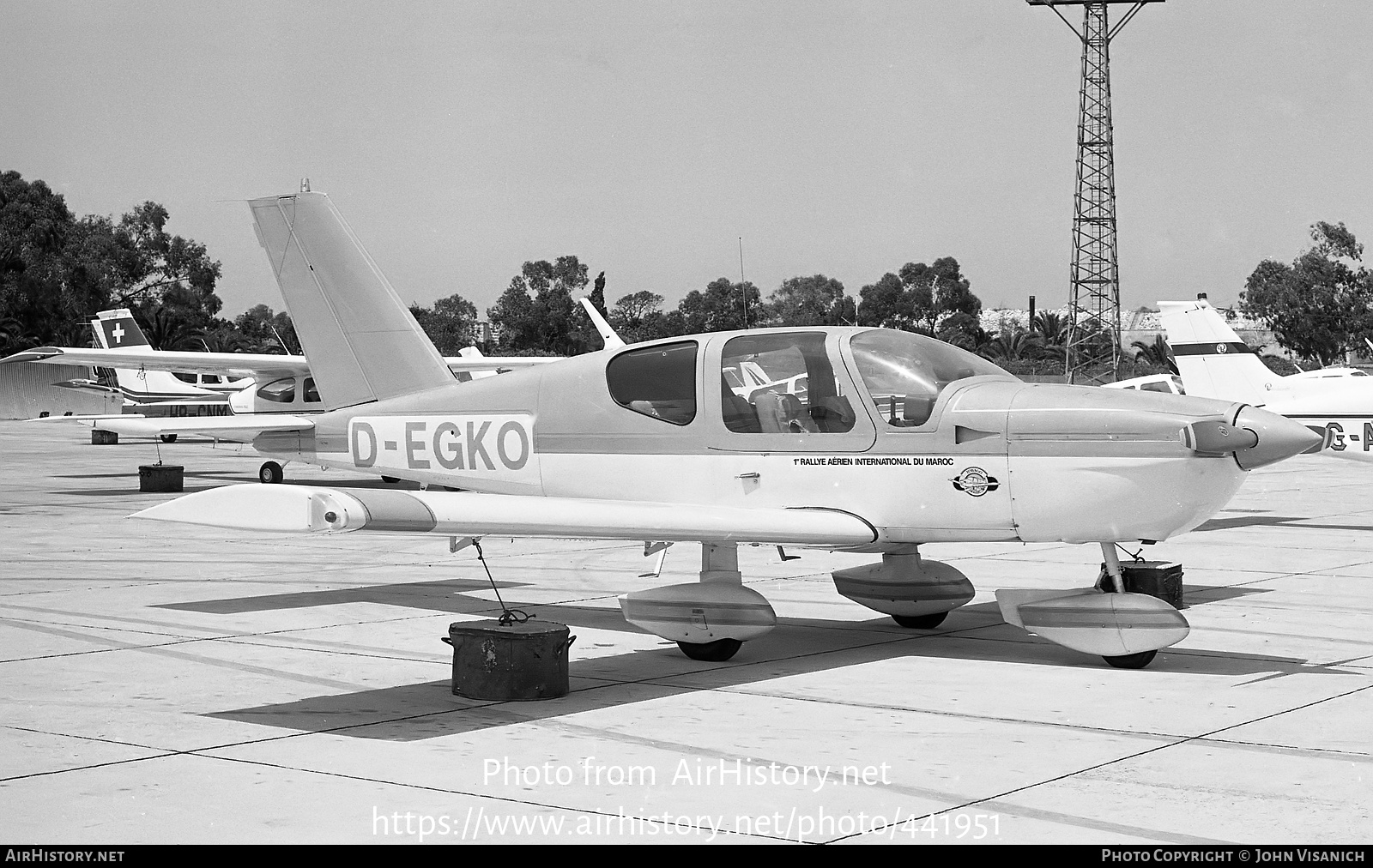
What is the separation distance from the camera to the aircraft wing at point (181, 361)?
1092 inches

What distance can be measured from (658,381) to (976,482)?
2.12 m

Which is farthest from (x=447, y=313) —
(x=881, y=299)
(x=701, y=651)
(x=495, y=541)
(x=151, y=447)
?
(x=701, y=651)

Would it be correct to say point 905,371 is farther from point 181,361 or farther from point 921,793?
point 181,361

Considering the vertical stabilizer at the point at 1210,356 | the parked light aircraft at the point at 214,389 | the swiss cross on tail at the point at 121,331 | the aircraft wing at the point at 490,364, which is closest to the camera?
the parked light aircraft at the point at 214,389

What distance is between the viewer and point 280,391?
99.7 ft

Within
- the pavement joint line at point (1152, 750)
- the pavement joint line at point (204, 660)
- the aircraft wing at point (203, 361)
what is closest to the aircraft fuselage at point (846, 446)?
the pavement joint line at point (1152, 750)

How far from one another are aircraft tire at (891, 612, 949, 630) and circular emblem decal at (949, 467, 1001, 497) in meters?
1.68

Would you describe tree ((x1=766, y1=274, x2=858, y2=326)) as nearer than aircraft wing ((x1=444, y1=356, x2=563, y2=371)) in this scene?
No

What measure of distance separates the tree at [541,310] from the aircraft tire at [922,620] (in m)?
86.7

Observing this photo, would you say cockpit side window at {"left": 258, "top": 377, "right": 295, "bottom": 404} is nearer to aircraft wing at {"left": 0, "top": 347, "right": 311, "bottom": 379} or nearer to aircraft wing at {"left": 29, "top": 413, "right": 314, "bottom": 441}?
aircraft wing at {"left": 0, "top": 347, "right": 311, "bottom": 379}

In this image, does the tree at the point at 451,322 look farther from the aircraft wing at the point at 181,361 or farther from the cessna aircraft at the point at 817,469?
the cessna aircraft at the point at 817,469

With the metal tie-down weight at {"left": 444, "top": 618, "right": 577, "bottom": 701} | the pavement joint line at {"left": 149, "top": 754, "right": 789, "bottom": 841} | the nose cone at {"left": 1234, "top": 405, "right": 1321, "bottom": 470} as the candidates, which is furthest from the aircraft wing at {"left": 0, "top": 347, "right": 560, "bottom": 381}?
the pavement joint line at {"left": 149, "top": 754, "right": 789, "bottom": 841}

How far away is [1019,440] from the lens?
794 cm

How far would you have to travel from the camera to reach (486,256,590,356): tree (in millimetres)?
97000
